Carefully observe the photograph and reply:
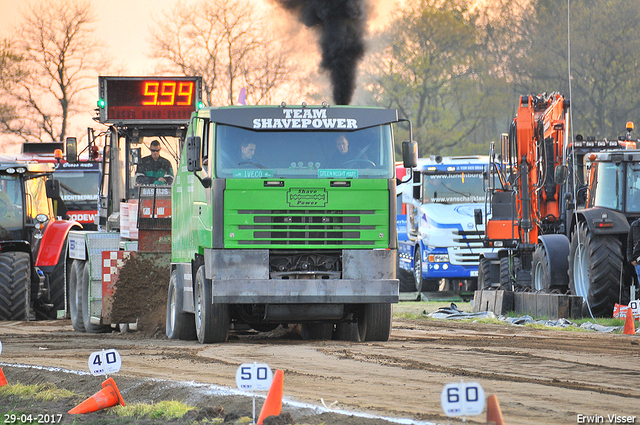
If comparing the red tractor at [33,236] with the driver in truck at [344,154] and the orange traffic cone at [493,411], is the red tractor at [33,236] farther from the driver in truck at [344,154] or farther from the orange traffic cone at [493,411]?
the orange traffic cone at [493,411]

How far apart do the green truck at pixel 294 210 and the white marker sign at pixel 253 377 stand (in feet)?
18.6

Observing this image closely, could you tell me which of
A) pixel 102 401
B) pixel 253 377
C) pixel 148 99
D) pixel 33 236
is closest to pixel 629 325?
pixel 148 99

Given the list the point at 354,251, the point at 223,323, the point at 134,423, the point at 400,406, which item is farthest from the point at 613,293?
the point at 134,423

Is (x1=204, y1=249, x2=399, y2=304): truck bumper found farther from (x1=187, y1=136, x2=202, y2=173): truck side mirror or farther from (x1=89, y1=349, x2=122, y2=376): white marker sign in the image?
(x1=89, y1=349, x2=122, y2=376): white marker sign

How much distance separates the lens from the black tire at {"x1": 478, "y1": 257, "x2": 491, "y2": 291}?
22.8m

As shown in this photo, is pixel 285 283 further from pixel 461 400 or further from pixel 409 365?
pixel 461 400

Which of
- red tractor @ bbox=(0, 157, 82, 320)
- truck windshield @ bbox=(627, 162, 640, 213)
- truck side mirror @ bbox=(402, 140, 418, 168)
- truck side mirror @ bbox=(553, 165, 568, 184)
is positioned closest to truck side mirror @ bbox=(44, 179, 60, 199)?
red tractor @ bbox=(0, 157, 82, 320)

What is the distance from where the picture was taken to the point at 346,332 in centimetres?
1395

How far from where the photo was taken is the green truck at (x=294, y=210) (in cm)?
1195

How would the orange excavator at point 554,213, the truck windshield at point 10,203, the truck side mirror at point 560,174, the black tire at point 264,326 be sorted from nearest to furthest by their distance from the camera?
1. the black tire at point 264,326
2. the orange excavator at point 554,213
3. the truck side mirror at point 560,174
4. the truck windshield at point 10,203

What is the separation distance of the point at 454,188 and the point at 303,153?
572 inches

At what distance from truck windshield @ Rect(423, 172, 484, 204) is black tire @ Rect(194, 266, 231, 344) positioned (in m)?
14.2

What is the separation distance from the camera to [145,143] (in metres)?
17.0

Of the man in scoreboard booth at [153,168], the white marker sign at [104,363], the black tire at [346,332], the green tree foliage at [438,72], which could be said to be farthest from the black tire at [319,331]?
the green tree foliage at [438,72]
